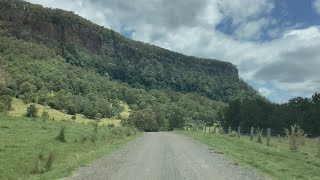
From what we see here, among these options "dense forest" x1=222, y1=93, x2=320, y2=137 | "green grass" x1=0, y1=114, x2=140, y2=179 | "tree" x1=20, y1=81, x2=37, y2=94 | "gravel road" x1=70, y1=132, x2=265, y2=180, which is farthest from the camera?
"tree" x1=20, y1=81, x2=37, y2=94

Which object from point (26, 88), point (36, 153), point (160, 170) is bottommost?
point (36, 153)

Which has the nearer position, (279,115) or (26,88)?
(279,115)

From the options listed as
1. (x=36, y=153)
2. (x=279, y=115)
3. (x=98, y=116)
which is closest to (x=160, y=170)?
(x=36, y=153)

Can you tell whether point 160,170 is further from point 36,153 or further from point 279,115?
point 279,115

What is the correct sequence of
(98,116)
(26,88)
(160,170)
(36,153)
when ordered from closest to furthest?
(160,170) < (36,153) < (26,88) < (98,116)

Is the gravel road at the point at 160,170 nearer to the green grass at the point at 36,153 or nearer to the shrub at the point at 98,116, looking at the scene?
the green grass at the point at 36,153

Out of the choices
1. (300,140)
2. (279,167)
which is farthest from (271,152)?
(279,167)

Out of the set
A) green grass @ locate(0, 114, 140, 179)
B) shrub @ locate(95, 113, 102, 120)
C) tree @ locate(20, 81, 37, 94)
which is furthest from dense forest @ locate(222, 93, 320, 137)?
tree @ locate(20, 81, 37, 94)

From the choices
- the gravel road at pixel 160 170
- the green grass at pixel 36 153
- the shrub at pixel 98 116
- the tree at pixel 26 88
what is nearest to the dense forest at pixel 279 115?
the green grass at pixel 36 153

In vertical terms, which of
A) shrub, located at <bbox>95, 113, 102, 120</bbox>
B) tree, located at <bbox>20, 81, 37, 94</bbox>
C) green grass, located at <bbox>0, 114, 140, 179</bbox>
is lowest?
green grass, located at <bbox>0, 114, 140, 179</bbox>

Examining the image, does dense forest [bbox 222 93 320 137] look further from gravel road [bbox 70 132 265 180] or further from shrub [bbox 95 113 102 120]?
shrub [bbox 95 113 102 120]

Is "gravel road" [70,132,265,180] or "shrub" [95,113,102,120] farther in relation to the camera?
"shrub" [95,113,102,120]

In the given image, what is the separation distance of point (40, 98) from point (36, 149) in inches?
4464

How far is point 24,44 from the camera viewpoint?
633ft
